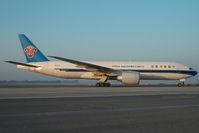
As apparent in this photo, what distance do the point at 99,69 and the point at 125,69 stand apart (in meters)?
3.89

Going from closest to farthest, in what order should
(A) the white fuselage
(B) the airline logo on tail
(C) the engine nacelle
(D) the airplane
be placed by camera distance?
(C) the engine nacelle
(D) the airplane
(A) the white fuselage
(B) the airline logo on tail

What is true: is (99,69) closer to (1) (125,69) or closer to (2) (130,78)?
(2) (130,78)

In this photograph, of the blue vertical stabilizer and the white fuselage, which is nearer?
the white fuselage

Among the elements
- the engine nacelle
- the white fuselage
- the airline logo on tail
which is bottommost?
the engine nacelle

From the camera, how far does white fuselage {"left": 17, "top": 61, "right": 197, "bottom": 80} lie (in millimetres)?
28188

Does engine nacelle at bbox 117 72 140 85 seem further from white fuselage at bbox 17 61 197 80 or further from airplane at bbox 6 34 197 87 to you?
white fuselage at bbox 17 61 197 80

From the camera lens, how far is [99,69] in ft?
86.7

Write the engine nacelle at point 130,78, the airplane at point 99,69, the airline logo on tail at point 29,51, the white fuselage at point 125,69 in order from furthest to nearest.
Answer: the airline logo on tail at point 29,51
the white fuselage at point 125,69
the airplane at point 99,69
the engine nacelle at point 130,78

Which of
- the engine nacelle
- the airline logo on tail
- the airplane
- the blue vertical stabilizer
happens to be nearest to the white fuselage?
the airplane

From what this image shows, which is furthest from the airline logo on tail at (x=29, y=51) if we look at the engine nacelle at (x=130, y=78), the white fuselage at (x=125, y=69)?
the engine nacelle at (x=130, y=78)

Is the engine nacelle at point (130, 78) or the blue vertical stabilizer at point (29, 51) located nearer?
the engine nacelle at point (130, 78)

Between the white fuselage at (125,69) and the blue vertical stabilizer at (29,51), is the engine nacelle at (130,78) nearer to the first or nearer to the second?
the white fuselage at (125,69)

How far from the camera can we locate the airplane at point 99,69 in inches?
1088

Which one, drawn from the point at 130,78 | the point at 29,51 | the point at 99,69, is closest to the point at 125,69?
the point at 130,78
